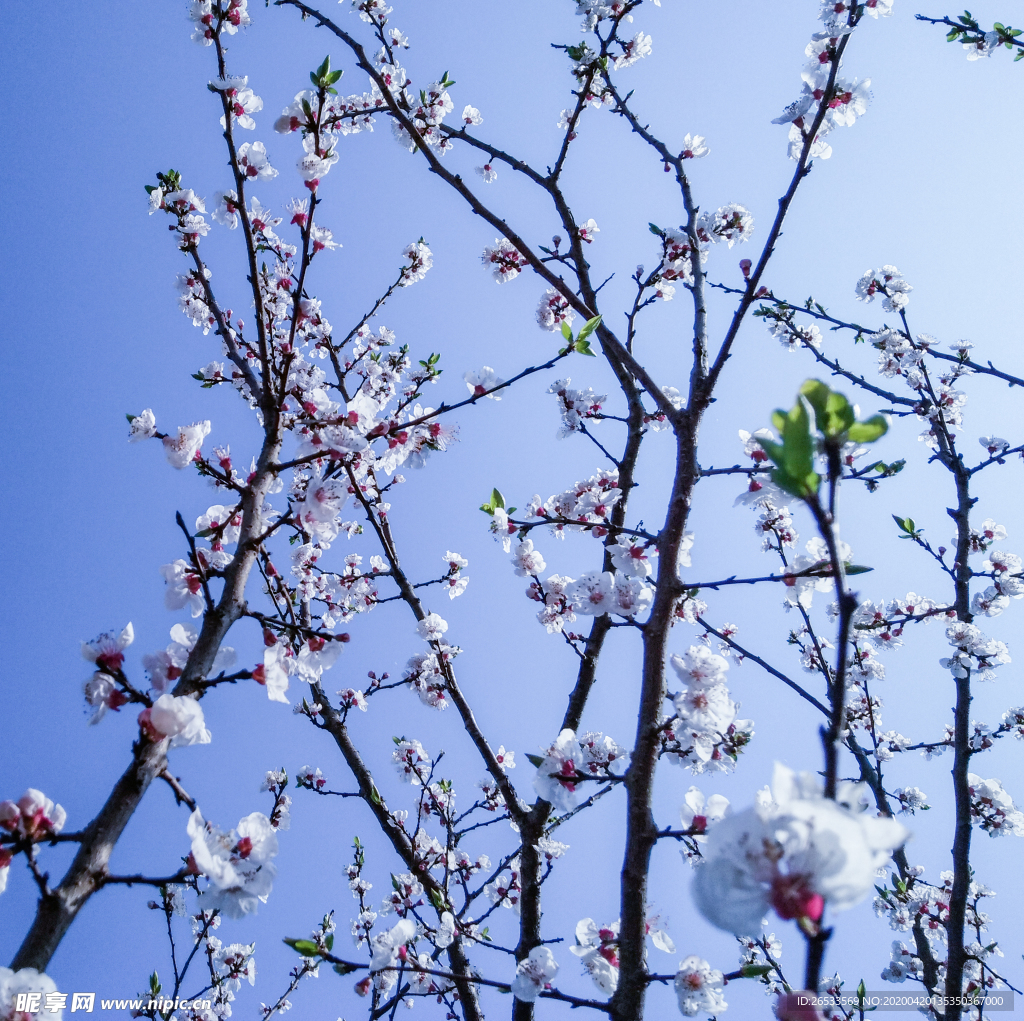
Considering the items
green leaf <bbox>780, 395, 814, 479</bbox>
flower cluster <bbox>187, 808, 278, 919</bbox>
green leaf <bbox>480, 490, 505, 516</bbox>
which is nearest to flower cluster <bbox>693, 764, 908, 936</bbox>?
green leaf <bbox>780, 395, 814, 479</bbox>

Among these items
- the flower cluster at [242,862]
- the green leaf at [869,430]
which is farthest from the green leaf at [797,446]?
the flower cluster at [242,862]

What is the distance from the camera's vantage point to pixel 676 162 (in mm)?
3338

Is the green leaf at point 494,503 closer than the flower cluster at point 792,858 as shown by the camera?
No

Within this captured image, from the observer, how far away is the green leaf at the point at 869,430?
0.97 m

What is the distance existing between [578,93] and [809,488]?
3776 mm

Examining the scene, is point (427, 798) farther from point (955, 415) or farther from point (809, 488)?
point (955, 415)

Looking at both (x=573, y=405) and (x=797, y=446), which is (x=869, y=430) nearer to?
(x=797, y=446)

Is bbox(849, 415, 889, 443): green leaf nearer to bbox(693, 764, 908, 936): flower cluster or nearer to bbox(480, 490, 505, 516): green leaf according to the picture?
bbox(693, 764, 908, 936): flower cluster

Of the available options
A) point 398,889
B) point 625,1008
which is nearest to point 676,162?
point 625,1008

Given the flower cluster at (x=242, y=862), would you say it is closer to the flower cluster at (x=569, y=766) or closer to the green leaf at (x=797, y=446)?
the flower cluster at (x=569, y=766)

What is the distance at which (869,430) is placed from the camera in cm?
98

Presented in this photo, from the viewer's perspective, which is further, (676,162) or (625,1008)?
(676,162)

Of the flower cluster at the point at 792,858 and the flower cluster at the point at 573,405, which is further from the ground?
the flower cluster at the point at 573,405

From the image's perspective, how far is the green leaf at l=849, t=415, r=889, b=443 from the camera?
3.18 ft
